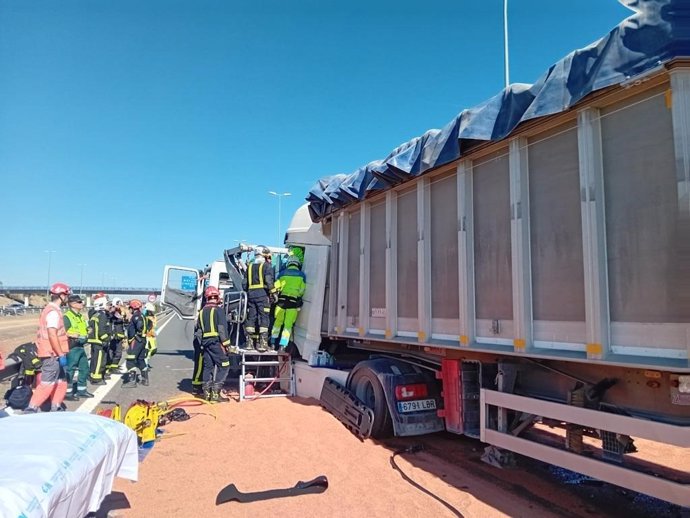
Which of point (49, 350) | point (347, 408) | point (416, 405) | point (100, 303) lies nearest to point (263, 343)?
point (347, 408)

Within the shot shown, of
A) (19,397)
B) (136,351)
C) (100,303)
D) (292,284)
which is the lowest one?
(19,397)

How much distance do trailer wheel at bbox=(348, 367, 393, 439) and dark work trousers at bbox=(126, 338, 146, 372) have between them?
6.28 m

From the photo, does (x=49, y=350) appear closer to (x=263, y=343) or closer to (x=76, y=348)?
(x=76, y=348)

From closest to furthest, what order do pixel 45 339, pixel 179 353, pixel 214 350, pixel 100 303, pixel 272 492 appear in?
pixel 272 492, pixel 45 339, pixel 214 350, pixel 100 303, pixel 179 353

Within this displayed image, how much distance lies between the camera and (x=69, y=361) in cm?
918

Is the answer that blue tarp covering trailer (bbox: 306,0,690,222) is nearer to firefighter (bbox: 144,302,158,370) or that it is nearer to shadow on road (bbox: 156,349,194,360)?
firefighter (bbox: 144,302,158,370)

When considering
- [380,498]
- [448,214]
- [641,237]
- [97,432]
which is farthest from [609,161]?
[97,432]

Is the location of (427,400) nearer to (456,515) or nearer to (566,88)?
(456,515)

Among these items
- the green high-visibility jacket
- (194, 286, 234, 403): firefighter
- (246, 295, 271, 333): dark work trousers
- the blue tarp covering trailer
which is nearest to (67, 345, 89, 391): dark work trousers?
(194, 286, 234, 403): firefighter

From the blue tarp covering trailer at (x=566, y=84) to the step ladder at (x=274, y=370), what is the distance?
4111mm

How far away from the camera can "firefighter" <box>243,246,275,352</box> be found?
838 cm

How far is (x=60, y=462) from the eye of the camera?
235 cm

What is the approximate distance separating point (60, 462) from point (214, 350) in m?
5.95

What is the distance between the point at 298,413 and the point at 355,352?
4.76 feet
